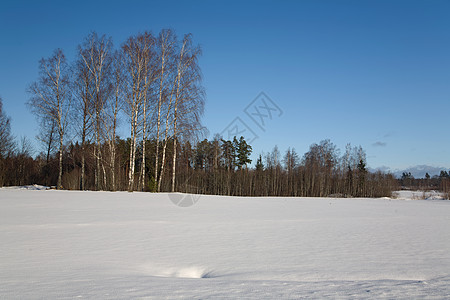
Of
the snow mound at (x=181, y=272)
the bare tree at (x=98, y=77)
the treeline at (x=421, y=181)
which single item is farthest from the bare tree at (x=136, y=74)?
the treeline at (x=421, y=181)

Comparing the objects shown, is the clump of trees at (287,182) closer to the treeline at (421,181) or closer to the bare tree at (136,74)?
the bare tree at (136,74)

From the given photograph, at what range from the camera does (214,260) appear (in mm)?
3725

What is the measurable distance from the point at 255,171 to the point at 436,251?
77.8ft

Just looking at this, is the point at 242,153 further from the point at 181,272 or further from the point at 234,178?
the point at 181,272

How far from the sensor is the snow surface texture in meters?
2.43

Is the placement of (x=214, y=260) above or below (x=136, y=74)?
below

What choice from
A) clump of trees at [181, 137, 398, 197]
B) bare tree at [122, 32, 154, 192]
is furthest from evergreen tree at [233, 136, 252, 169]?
bare tree at [122, 32, 154, 192]

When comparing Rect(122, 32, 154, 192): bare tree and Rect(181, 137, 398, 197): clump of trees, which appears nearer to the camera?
Rect(122, 32, 154, 192): bare tree

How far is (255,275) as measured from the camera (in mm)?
3055

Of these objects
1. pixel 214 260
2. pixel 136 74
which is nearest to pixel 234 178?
pixel 136 74

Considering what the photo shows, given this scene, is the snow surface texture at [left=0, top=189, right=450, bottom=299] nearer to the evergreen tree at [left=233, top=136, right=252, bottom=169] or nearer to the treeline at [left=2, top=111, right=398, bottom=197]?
the treeline at [left=2, top=111, right=398, bottom=197]

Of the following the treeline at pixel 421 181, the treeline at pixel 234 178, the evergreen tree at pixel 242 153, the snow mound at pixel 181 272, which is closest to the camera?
the snow mound at pixel 181 272

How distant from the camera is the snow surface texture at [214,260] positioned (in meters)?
2.43

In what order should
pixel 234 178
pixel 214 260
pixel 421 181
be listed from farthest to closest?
1. pixel 421 181
2. pixel 234 178
3. pixel 214 260
